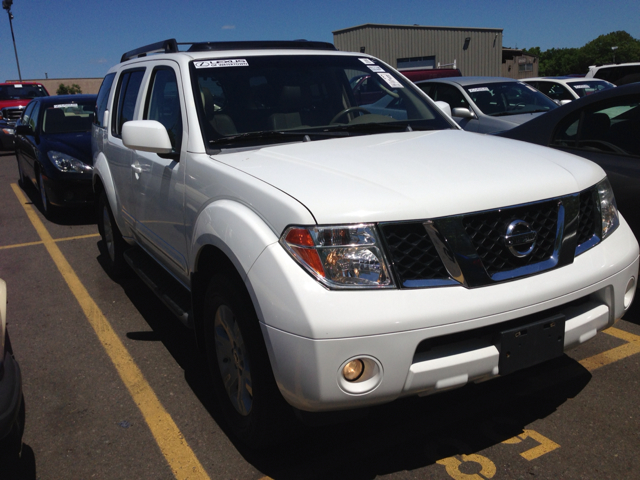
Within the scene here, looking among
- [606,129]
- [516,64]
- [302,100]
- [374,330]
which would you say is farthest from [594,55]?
[374,330]

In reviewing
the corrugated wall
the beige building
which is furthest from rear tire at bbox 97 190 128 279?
the beige building

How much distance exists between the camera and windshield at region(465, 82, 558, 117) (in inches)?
348

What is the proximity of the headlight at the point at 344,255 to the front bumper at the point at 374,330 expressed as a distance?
0.16 feet

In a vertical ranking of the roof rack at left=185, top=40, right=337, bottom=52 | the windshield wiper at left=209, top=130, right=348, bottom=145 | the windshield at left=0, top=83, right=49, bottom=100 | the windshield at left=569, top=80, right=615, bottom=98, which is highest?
the windshield at left=0, top=83, right=49, bottom=100

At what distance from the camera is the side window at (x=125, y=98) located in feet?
14.5

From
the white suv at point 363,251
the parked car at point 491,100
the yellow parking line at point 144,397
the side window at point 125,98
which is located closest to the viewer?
the white suv at point 363,251

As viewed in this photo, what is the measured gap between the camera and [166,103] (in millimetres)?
3734

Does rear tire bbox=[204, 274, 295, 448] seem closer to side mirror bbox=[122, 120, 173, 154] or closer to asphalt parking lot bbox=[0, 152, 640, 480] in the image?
asphalt parking lot bbox=[0, 152, 640, 480]

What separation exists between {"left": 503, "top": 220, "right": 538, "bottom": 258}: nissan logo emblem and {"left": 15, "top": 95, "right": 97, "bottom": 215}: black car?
22.3 ft

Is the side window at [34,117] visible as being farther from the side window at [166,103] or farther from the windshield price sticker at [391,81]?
the windshield price sticker at [391,81]

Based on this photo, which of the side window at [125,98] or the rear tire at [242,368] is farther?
the side window at [125,98]

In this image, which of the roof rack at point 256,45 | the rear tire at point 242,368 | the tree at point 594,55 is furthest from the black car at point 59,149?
the tree at point 594,55

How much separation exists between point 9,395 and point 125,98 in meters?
3.14

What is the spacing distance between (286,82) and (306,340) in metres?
2.04
